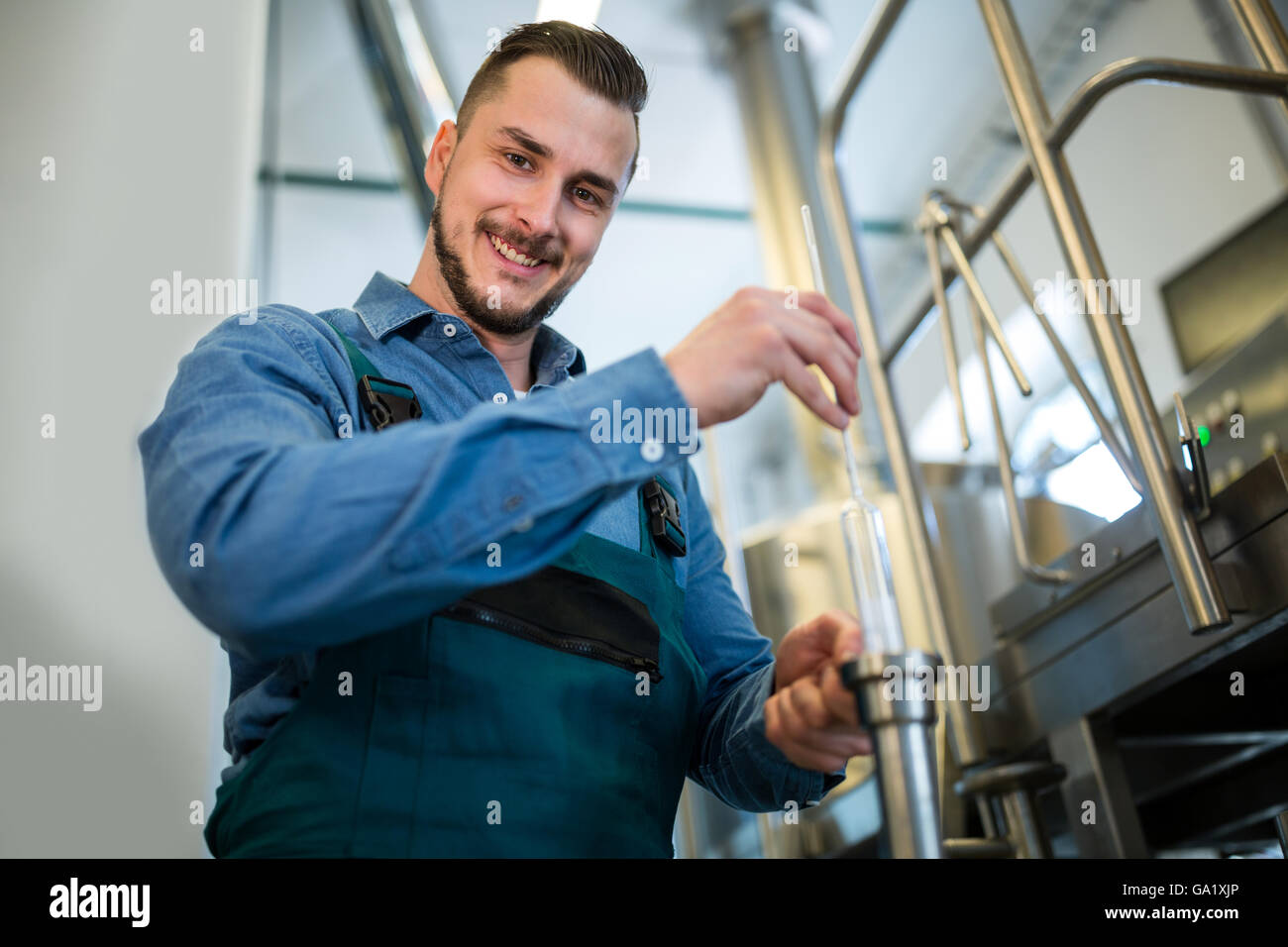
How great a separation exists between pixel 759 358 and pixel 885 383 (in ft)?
3.52

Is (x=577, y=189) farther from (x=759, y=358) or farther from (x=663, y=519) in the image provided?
(x=759, y=358)

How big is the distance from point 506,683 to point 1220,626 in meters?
0.67

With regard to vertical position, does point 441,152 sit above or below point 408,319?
above

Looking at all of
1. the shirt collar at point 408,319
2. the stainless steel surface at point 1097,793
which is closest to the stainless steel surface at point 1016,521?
the stainless steel surface at point 1097,793

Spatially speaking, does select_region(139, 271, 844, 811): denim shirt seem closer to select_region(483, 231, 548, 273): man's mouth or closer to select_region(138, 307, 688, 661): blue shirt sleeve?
select_region(138, 307, 688, 661): blue shirt sleeve

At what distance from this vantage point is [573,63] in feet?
3.55

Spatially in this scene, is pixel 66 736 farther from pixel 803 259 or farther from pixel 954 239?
pixel 803 259

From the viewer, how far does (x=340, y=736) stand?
0.71 m

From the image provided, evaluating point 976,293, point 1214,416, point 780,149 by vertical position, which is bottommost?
point 1214,416

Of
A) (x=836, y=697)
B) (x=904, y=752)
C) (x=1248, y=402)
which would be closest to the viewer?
(x=904, y=752)

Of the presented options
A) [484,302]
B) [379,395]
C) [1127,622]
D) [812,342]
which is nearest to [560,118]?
[484,302]

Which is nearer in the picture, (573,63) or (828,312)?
(828,312)

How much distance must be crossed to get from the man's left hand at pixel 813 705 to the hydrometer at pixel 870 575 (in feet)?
0.25
